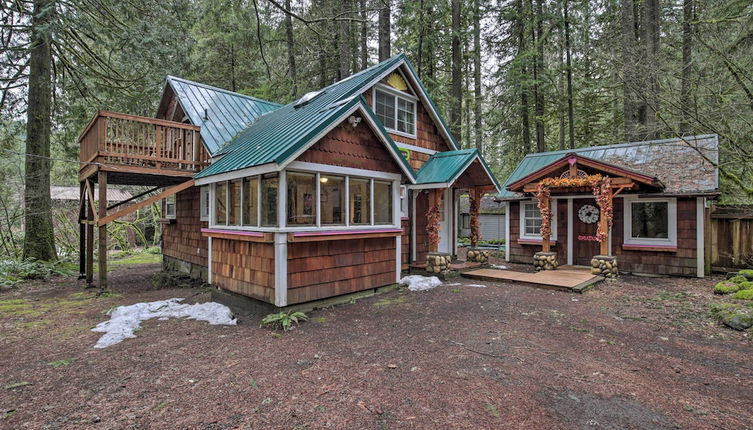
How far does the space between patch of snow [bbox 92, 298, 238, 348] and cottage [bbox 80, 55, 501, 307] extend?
1.80ft

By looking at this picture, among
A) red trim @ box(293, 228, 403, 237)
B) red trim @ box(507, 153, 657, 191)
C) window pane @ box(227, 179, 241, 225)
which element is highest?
red trim @ box(507, 153, 657, 191)

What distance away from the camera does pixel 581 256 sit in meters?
10.7

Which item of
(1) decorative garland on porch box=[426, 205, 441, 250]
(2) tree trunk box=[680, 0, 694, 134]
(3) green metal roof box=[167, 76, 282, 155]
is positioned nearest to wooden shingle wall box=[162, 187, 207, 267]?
(3) green metal roof box=[167, 76, 282, 155]

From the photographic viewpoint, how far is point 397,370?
12.3ft

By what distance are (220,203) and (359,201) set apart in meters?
2.79

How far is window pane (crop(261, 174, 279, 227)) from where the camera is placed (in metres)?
5.59

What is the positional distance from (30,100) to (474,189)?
13.0 m

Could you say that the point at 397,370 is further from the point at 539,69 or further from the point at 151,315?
the point at 539,69

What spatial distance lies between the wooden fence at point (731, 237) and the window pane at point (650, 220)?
3.53 ft

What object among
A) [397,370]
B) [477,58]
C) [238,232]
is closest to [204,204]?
[238,232]

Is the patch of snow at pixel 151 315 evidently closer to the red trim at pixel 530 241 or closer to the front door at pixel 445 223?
the front door at pixel 445 223

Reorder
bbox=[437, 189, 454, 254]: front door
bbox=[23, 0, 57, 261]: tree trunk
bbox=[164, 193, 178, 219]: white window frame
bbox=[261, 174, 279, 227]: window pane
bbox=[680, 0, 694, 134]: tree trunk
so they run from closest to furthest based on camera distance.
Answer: bbox=[261, 174, 279, 227]: window pane < bbox=[680, 0, 694, 134]: tree trunk < bbox=[23, 0, 57, 261]: tree trunk < bbox=[437, 189, 454, 254]: front door < bbox=[164, 193, 178, 219]: white window frame

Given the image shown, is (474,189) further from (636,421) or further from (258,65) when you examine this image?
(258,65)

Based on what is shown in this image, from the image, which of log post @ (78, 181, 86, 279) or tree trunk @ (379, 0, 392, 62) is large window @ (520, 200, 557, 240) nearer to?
tree trunk @ (379, 0, 392, 62)
